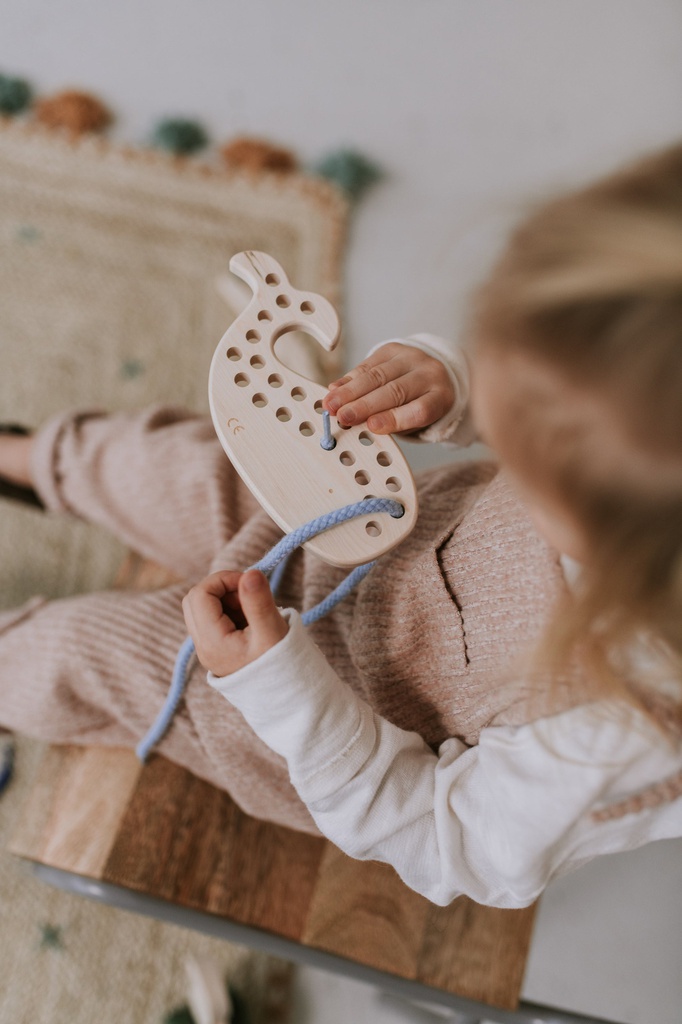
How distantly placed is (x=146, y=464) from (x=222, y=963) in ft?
1.70

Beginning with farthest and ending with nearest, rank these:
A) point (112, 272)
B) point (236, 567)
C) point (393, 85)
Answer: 1. point (393, 85)
2. point (112, 272)
3. point (236, 567)

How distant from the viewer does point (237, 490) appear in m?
0.62

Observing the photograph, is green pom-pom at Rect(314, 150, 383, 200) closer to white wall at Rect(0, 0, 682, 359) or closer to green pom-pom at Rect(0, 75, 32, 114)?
white wall at Rect(0, 0, 682, 359)

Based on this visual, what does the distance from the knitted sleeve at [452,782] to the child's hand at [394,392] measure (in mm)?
129

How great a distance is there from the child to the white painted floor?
0.37 metres

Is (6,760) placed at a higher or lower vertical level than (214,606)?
lower

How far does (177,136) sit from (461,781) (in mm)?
875

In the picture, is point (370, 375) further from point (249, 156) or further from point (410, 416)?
point (249, 156)

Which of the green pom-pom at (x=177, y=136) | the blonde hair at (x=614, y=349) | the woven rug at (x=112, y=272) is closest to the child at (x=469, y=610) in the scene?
the blonde hair at (x=614, y=349)

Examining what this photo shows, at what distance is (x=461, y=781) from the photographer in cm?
48

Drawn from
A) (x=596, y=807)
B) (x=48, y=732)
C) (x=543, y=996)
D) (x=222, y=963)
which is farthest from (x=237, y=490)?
(x=543, y=996)

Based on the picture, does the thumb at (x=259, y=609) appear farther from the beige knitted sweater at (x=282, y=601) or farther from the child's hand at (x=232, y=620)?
the beige knitted sweater at (x=282, y=601)

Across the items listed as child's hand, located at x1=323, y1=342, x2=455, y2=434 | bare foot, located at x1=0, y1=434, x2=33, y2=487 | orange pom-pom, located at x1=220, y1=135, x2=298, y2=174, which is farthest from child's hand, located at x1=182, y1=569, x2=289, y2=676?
orange pom-pom, located at x1=220, y1=135, x2=298, y2=174

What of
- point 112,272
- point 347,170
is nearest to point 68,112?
point 112,272
